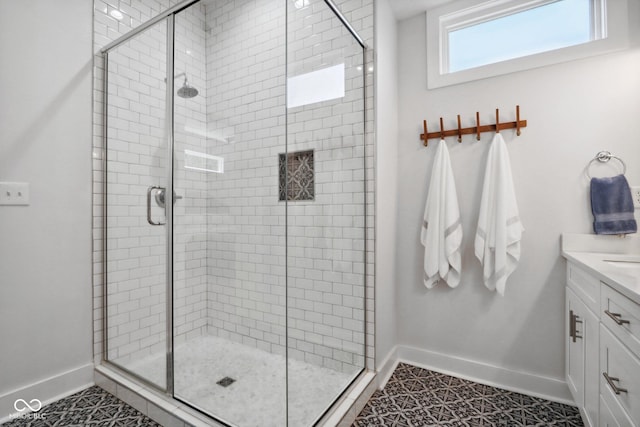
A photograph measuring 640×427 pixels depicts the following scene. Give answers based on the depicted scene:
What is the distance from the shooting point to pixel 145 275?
1.87m

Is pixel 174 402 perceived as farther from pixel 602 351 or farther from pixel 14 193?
pixel 602 351

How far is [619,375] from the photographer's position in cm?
105

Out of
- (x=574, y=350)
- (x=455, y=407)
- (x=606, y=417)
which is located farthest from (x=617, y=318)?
(x=455, y=407)

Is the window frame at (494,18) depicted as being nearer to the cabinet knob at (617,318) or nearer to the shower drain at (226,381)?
the cabinet knob at (617,318)

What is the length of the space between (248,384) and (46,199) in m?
1.53

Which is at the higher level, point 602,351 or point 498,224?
point 498,224

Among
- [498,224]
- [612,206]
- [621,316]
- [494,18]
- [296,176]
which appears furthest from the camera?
[494,18]

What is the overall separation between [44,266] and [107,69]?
126cm

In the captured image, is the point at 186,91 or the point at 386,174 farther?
the point at 386,174

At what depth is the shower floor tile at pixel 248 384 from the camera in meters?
1.49

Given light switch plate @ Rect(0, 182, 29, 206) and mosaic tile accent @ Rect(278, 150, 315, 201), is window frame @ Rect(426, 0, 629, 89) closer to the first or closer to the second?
mosaic tile accent @ Rect(278, 150, 315, 201)

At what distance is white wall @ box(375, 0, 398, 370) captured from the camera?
1983 millimetres

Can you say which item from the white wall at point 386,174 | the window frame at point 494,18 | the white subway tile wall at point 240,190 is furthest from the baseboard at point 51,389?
the window frame at point 494,18
